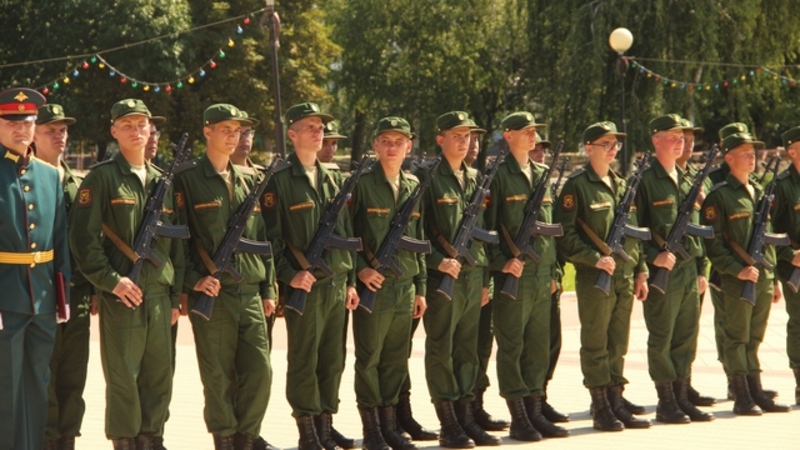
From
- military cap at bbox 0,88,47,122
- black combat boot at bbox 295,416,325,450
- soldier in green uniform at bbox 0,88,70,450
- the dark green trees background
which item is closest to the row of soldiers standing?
black combat boot at bbox 295,416,325,450

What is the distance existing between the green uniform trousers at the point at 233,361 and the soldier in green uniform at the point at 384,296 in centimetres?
94

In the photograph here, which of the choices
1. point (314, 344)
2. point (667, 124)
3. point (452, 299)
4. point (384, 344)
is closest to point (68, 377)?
point (314, 344)

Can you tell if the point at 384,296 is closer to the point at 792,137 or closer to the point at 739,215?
the point at 739,215

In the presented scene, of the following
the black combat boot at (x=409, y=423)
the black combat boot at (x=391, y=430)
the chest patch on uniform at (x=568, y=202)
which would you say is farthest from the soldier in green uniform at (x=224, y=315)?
the chest patch on uniform at (x=568, y=202)

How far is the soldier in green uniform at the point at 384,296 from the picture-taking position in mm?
9586

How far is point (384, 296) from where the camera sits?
962 cm

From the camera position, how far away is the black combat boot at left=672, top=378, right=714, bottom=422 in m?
11.0

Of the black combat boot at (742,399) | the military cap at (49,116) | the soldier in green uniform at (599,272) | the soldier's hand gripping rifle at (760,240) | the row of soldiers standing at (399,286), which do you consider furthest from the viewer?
the soldier's hand gripping rifle at (760,240)

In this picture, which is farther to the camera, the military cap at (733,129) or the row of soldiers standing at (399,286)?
the military cap at (733,129)

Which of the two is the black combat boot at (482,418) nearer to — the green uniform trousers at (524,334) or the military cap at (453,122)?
the green uniform trousers at (524,334)

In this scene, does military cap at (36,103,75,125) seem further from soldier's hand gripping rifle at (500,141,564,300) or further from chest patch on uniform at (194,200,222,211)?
soldier's hand gripping rifle at (500,141,564,300)

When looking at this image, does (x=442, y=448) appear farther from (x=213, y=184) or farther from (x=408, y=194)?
(x=213, y=184)

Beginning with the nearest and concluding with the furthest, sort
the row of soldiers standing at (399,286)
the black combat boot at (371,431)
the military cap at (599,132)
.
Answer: the row of soldiers standing at (399,286) < the black combat boot at (371,431) < the military cap at (599,132)

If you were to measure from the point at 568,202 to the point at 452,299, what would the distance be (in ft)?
4.12
